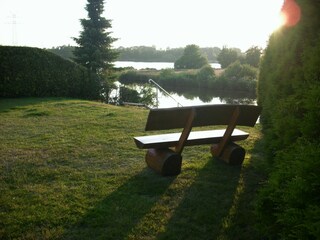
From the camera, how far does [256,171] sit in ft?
17.7

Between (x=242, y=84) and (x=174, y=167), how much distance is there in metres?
30.1

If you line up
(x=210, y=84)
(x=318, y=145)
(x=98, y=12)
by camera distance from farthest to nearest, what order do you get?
(x=210, y=84) → (x=98, y=12) → (x=318, y=145)

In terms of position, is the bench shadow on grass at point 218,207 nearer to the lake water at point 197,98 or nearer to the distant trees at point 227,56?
the lake water at point 197,98

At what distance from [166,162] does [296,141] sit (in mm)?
2403

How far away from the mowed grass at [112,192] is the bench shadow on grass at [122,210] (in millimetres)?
11

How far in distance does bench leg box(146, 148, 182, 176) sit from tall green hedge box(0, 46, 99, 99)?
1257cm

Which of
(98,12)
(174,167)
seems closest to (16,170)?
(174,167)

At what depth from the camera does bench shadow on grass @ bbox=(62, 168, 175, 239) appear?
3371mm

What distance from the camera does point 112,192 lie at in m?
4.41

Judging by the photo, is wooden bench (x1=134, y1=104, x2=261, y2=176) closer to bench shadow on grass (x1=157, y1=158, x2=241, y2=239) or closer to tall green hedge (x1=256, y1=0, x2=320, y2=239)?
bench shadow on grass (x1=157, y1=158, x2=241, y2=239)

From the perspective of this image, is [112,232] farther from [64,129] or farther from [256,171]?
[64,129]

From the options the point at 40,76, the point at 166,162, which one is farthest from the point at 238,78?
the point at 166,162

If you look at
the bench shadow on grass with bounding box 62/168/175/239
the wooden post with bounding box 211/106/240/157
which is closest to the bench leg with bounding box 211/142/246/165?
the wooden post with bounding box 211/106/240/157

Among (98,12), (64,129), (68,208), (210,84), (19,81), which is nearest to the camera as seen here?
(68,208)
